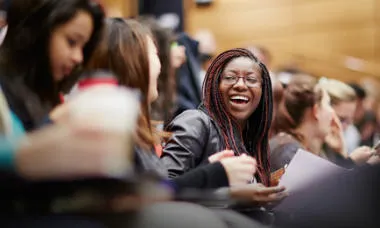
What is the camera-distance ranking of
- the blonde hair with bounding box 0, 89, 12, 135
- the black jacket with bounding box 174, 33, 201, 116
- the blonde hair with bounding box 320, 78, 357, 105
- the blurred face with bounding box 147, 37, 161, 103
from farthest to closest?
the blonde hair with bounding box 320, 78, 357, 105 < the black jacket with bounding box 174, 33, 201, 116 < the blurred face with bounding box 147, 37, 161, 103 < the blonde hair with bounding box 0, 89, 12, 135

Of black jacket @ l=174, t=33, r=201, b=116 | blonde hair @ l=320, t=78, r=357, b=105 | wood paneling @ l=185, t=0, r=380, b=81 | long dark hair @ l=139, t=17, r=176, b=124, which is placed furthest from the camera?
wood paneling @ l=185, t=0, r=380, b=81

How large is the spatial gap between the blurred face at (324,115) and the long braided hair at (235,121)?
0.39 m

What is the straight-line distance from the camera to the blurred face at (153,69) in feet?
3.58

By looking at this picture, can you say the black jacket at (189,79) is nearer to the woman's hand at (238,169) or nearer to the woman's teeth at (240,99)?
the woman's teeth at (240,99)

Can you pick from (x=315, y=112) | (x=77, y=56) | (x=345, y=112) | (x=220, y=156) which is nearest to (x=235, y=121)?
(x=220, y=156)

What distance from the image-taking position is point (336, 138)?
65.7 inches

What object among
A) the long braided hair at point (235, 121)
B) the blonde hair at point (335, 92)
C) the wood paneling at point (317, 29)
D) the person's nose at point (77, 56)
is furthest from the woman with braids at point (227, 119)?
the wood paneling at point (317, 29)

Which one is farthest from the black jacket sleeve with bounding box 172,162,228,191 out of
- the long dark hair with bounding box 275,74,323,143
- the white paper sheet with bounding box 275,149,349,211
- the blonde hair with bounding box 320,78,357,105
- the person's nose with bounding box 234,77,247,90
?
the blonde hair with bounding box 320,78,357,105

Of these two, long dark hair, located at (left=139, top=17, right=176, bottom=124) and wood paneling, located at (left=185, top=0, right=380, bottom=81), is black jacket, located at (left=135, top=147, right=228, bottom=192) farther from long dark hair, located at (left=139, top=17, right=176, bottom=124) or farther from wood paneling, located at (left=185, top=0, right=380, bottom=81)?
wood paneling, located at (left=185, top=0, right=380, bottom=81)

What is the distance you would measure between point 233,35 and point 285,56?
627 millimetres

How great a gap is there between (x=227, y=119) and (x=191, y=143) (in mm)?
82

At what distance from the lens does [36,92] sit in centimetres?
85

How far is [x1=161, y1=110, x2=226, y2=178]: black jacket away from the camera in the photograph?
1.13 m

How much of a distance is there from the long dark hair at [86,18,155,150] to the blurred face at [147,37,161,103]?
0.02m
